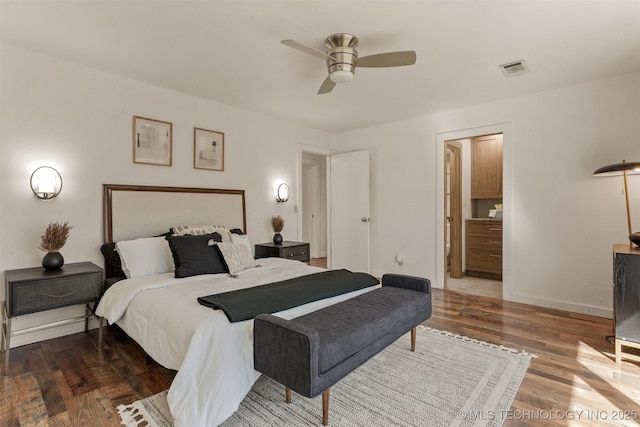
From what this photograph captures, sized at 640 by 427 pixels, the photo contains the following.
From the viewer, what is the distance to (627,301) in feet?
8.04

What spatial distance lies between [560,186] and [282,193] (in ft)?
11.3

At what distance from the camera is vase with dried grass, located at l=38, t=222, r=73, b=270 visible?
103 inches

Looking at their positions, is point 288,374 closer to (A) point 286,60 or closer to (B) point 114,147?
(A) point 286,60

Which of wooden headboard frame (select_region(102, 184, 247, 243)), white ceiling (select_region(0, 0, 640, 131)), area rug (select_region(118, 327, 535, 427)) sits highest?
white ceiling (select_region(0, 0, 640, 131))

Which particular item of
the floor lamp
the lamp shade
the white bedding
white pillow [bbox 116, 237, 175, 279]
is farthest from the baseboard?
white pillow [bbox 116, 237, 175, 279]

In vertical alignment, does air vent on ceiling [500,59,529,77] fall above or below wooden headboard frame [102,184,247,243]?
above

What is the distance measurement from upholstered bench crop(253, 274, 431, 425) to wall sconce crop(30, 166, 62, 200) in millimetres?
2392

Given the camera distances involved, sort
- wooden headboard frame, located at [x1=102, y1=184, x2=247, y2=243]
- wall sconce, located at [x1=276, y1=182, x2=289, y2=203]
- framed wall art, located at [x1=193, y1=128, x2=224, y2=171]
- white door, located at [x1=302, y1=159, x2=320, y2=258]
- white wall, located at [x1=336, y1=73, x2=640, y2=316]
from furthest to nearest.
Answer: white door, located at [x1=302, y1=159, x2=320, y2=258] < wall sconce, located at [x1=276, y1=182, x2=289, y2=203] < framed wall art, located at [x1=193, y1=128, x2=224, y2=171] < white wall, located at [x1=336, y1=73, x2=640, y2=316] < wooden headboard frame, located at [x1=102, y1=184, x2=247, y2=243]

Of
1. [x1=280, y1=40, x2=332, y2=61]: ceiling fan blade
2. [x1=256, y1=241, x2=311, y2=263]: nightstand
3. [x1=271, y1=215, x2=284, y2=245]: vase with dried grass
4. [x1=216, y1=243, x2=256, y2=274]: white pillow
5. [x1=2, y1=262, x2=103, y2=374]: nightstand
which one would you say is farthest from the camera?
[x1=271, y1=215, x2=284, y2=245]: vase with dried grass

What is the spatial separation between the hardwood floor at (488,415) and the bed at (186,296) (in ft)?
1.05

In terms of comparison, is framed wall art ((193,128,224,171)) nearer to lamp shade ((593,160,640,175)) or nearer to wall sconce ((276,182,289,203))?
wall sconce ((276,182,289,203))

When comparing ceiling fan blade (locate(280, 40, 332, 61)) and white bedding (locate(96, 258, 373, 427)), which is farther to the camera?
ceiling fan blade (locate(280, 40, 332, 61))

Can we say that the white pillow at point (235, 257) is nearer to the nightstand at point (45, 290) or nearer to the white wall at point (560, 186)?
the nightstand at point (45, 290)

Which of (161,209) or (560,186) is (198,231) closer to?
(161,209)
